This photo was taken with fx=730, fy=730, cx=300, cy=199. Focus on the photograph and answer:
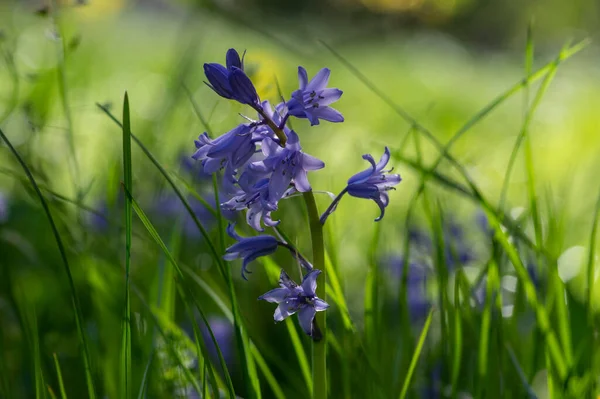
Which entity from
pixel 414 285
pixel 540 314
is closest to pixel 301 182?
pixel 540 314

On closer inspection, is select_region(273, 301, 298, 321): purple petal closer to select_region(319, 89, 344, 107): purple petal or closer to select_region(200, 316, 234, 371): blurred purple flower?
select_region(319, 89, 344, 107): purple petal

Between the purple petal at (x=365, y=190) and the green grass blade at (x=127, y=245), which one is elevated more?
Result: the purple petal at (x=365, y=190)

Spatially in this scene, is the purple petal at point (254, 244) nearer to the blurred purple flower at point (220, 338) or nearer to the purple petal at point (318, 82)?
the purple petal at point (318, 82)

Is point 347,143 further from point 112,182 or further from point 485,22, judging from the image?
point 485,22

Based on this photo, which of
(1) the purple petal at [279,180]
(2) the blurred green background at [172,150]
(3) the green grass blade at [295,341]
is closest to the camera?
(1) the purple petal at [279,180]

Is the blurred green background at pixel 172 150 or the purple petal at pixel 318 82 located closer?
the purple petal at pixel 318 82

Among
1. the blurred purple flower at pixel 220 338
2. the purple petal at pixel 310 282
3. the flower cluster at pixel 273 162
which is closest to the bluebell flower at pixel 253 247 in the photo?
the flower cluster at pixel 273 162

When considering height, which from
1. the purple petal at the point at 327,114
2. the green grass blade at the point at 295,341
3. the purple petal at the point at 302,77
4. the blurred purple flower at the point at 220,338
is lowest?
the blurred purple flower at the point at 220,338
